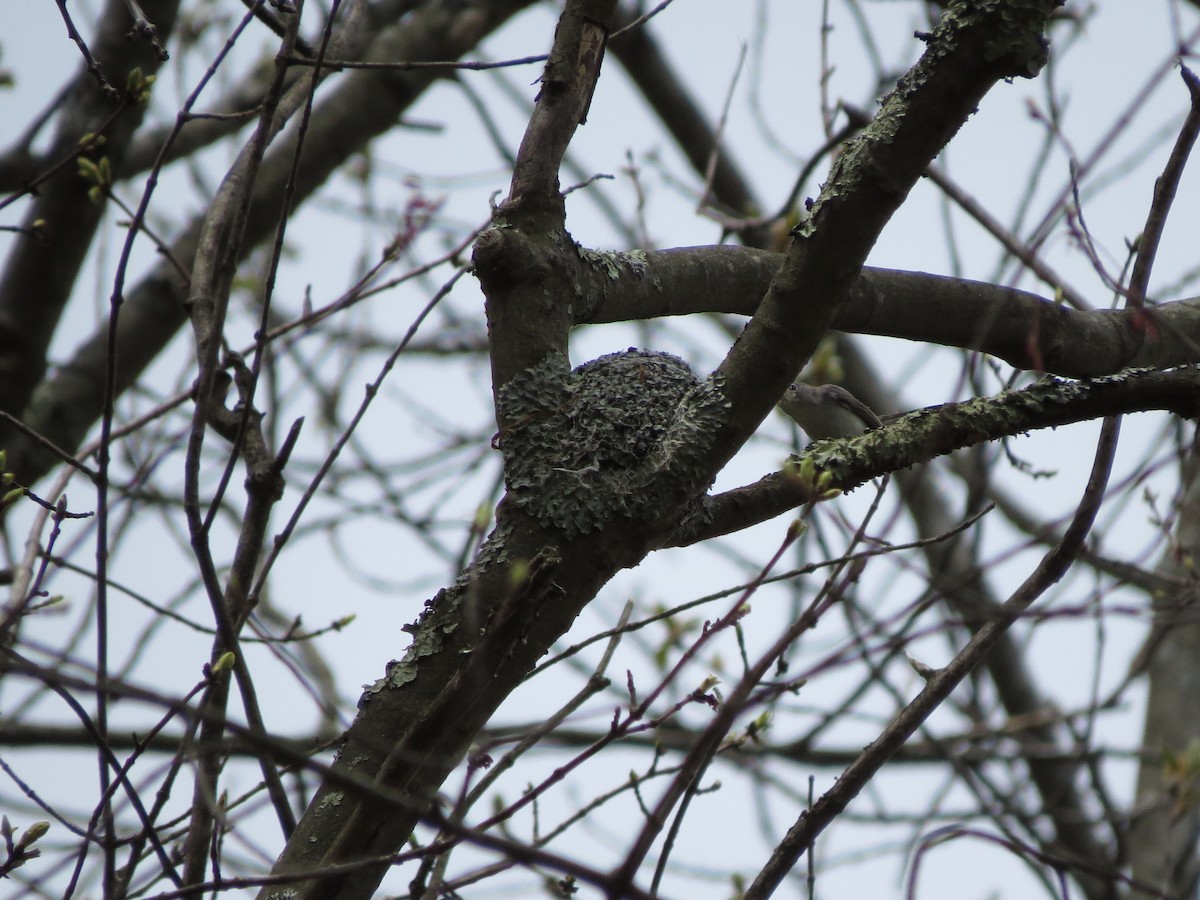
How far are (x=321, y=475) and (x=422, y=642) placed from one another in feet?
1.85

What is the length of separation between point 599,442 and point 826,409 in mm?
2677

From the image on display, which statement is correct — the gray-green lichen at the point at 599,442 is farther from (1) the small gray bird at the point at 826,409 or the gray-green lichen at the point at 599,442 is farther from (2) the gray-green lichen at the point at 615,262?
(1) the small gray bird at the point at 826,409

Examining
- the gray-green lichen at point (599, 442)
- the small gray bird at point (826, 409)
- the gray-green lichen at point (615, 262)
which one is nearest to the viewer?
the gray-green lichen at point (599, 442)

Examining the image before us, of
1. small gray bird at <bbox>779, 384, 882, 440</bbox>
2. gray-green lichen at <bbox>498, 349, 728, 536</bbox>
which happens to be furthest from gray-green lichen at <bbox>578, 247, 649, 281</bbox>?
small gray bird at <bbox>779, 384, 882, 440</bbox>

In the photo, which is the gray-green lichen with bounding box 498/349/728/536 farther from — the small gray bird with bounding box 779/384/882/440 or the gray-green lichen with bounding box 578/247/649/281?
the small gray bird with bounding box 779/384/882/440

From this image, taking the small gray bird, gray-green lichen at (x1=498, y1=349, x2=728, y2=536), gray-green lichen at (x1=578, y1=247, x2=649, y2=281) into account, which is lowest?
gray-green lichen at (x1=498, y1=349, x2=728, y2=536)

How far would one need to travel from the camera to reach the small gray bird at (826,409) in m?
4.29

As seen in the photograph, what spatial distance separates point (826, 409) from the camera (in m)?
4.31

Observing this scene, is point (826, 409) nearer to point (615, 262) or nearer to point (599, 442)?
point (615, 262)

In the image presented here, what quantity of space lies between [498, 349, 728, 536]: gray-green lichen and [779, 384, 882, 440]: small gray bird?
7.91 ft

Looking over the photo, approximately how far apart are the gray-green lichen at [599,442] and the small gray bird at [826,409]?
7.91 feet

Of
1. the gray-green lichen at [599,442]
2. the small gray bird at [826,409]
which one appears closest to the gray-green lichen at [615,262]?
the gray-green lichen at [599,442]

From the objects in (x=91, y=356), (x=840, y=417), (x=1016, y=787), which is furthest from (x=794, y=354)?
(x=1016, y=787)

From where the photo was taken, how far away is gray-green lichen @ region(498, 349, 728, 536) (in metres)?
1.71
